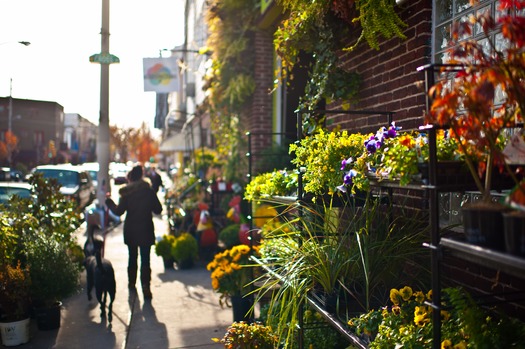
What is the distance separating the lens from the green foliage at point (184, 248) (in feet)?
31.6

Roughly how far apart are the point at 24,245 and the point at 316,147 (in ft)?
13.3

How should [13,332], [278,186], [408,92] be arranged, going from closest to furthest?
[408,92], [278,186], [13,332]

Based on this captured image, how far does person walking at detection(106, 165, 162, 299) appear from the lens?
25.6ft

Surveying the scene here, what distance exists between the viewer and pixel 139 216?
782cm

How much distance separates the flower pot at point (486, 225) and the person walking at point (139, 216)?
612 centimetres

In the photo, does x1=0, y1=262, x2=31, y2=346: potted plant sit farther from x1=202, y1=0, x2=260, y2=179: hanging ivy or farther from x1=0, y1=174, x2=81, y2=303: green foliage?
x1=202, y1=0, x2=260, y2=179: hanging ivy

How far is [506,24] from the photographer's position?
194cm

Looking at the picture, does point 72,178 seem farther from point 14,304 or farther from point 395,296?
point 395,296

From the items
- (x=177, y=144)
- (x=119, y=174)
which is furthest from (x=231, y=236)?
(x=119, y=174)

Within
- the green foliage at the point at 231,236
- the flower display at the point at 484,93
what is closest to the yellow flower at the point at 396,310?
the flower display at the point at 484,93

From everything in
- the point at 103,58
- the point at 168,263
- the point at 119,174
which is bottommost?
the point at 168,263

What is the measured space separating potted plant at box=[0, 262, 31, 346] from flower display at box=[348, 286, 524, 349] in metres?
3.74

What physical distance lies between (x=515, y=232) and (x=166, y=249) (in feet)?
27.4

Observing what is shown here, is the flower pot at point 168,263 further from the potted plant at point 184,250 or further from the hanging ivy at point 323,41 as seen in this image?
the hanging ivy at point 323,41
